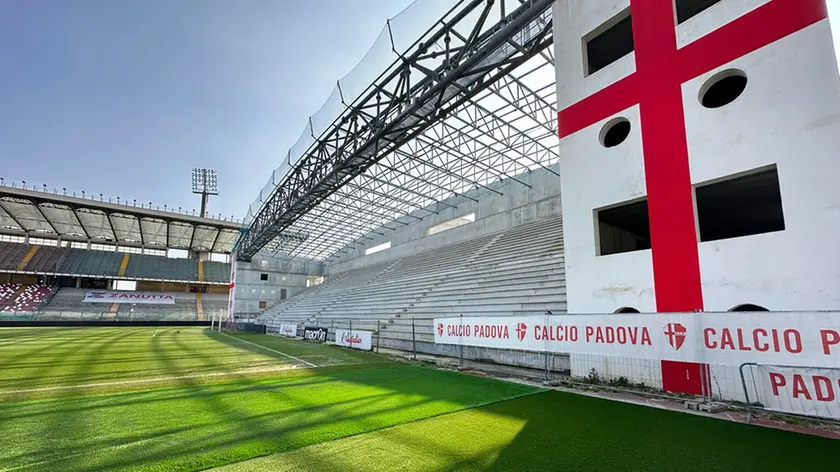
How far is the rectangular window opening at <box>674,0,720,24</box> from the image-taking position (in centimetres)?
806

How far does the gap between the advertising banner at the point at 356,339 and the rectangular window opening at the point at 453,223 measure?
11.0 m

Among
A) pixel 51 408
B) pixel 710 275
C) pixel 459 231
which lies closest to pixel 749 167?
pixel 710 275

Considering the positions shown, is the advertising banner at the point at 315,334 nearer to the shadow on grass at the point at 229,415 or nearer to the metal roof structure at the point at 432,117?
the metal roof structure at the point at 432,117

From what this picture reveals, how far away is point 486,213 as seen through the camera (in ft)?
70.4

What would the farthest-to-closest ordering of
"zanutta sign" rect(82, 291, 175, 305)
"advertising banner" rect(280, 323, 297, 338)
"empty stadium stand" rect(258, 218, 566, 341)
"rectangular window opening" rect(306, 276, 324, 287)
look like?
1. "rectangular window opening" rect(306, 276, 324, 287)
2. "zanutta sign" rect(82, 291, 175, 305)
3. "advertising banner" rect(280, 323, 297, 338)
4. "empty stadium stand" rect(258, 218, 566, 341)

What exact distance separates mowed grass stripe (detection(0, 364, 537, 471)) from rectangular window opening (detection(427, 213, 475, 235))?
15838 mm

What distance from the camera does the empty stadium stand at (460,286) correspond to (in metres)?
11.7

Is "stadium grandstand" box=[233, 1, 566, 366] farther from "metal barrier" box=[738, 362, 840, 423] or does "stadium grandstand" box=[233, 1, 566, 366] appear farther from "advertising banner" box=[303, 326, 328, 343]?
"metal barrier" box=[738, 362, 840, 423]

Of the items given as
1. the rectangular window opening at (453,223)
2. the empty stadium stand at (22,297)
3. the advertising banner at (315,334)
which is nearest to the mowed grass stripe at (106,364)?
the advertising banner at (315,334)

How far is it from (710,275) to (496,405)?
4264 millimetres

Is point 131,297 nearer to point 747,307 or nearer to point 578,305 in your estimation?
point 578,305

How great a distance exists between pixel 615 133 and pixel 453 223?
15267 mm

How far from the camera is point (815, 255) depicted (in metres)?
5.21

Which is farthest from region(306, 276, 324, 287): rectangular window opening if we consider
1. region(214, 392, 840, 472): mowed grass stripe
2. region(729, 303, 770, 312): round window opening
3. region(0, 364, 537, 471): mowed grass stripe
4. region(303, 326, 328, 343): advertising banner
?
region(729, 303, 770, 312): round window opening
